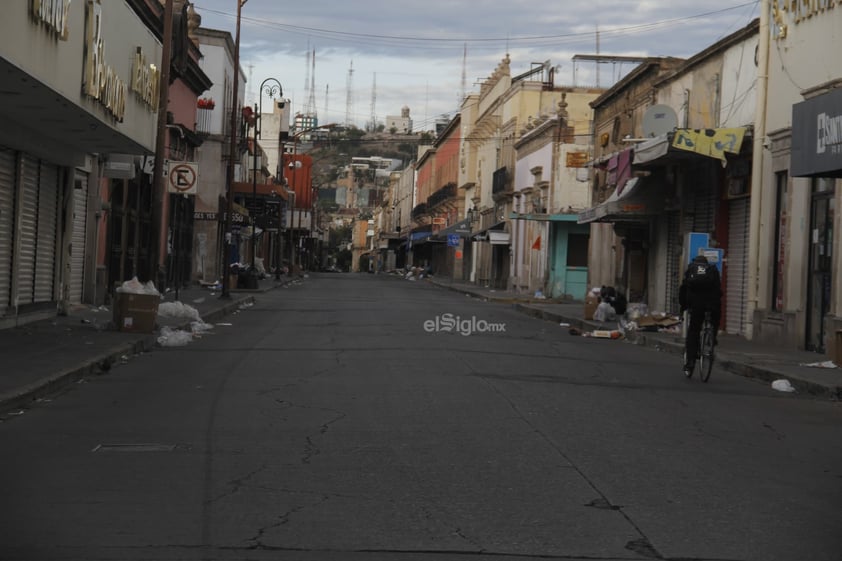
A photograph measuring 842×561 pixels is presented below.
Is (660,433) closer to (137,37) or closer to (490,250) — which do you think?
(137,37)

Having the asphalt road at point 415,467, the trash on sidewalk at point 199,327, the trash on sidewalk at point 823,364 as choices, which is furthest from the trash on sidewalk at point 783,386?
the trash on sidewalk at point 199,327

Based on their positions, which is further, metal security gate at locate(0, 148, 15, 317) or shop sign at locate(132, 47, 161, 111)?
shop sign at locate(132, 47, 161, 111)

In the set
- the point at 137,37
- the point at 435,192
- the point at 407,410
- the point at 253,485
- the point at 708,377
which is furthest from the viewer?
the point at 435,192

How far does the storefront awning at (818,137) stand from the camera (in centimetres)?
1620

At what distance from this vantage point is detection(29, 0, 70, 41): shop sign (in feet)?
47.0

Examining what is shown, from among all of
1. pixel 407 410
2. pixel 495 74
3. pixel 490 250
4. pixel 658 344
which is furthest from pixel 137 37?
pixel 495 74

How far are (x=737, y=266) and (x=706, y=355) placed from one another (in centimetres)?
1077

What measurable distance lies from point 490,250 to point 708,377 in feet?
181

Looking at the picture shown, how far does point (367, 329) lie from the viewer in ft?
78.3

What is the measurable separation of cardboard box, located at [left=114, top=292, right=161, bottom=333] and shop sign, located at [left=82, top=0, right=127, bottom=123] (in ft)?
10.1

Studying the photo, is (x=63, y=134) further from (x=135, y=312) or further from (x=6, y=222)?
(x=135, y=312)

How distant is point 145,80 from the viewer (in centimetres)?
2270

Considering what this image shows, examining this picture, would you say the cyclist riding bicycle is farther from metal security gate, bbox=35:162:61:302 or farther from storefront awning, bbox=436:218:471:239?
storefront awning, bbox=436:218:471:239

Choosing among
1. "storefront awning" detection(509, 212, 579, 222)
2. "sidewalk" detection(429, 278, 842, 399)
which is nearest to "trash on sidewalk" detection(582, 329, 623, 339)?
"sidewalk" detection(429, 278, 842, 399)
